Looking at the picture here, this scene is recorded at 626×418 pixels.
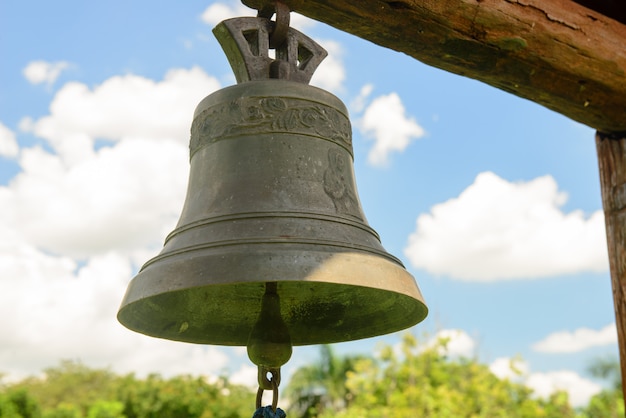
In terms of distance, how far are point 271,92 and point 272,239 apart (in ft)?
1.55

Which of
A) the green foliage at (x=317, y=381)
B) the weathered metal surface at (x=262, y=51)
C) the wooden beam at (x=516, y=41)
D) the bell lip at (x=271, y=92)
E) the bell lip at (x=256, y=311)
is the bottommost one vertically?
the bell lip at (x=256, y=311)

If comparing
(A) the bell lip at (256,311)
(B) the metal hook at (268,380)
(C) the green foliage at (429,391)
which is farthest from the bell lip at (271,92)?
(C) the green foliage at (429,391)

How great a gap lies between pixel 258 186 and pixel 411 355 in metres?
8.28

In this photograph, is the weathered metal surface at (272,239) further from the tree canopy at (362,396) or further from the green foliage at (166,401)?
the green foliage at (166,401)

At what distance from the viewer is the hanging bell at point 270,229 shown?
5.67 feet

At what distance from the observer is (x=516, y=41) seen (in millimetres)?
2234

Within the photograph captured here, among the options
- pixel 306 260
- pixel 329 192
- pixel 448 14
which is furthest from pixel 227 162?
pixel 448 14

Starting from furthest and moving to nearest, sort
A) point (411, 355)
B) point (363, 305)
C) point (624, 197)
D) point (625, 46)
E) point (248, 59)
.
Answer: point (411, 355)
point (624, 197)
point (625, 46)
point (363, 305)
point (248, 59)

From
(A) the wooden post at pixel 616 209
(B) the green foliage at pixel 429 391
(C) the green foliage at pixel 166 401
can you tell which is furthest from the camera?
(C) the green foliage at pixel 166 401

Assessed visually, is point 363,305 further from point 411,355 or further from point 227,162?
point 411,355

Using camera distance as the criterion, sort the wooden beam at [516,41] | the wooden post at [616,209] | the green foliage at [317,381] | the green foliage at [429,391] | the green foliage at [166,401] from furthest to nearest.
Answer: the green foliage at [317,381] → the green foliage at [166,401] → the green foliage at [429,391] → the wooden post at [616,209] → the wooden beam at [516,41]

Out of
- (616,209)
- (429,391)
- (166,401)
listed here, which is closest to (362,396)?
(429,391)

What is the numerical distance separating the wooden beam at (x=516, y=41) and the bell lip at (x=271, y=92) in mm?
206

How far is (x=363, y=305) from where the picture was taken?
225 cm
